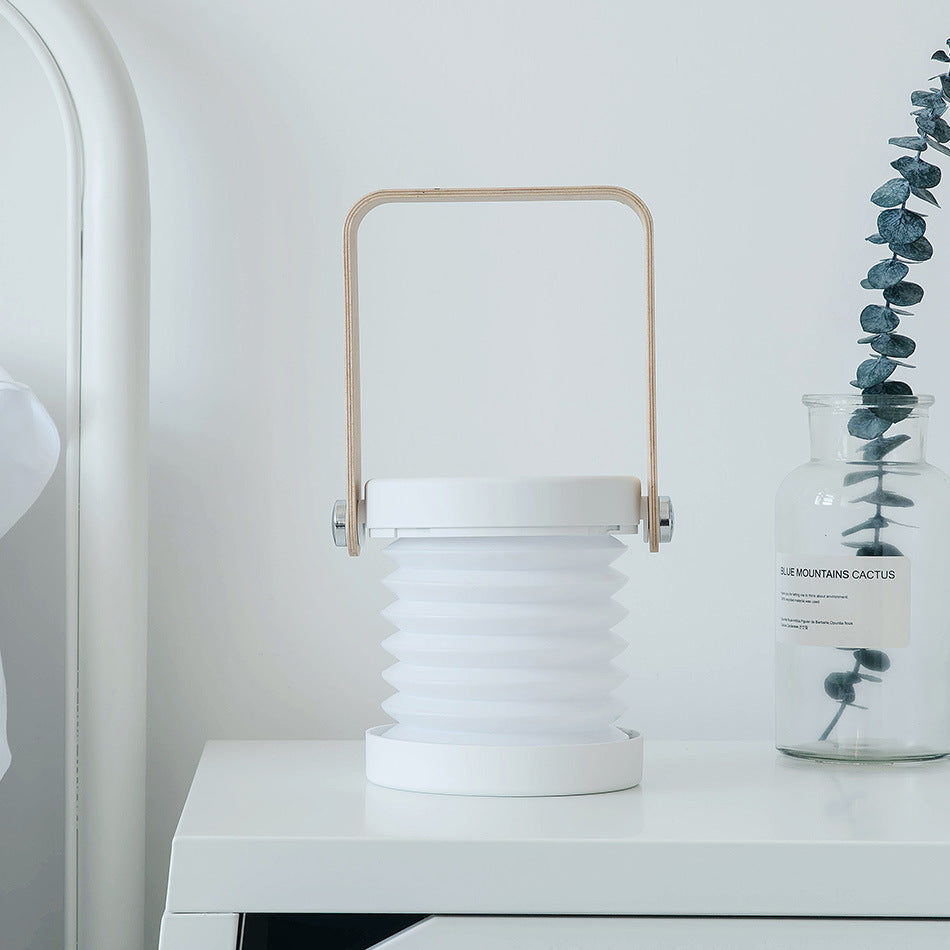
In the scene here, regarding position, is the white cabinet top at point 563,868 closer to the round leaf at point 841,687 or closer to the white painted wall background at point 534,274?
the round leaf at point 841,687

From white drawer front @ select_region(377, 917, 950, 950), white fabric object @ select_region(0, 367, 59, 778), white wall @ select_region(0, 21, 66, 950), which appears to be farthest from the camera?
white wall @ select_region(0, 21, 66, 950)

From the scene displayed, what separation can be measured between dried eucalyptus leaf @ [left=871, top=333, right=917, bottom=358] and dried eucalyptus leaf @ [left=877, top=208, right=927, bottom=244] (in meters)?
0.07

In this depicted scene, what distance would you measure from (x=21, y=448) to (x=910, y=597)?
605 mm

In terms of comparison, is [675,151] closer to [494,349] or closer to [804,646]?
[494,349]

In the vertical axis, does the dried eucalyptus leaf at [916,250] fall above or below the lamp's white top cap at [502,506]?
above

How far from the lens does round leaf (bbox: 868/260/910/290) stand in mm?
825

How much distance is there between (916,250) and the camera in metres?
0.83

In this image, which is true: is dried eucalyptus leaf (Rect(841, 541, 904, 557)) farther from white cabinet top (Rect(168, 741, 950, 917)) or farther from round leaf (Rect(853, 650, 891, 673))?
white cabinet top (Rect(168, 741, 950, 917))

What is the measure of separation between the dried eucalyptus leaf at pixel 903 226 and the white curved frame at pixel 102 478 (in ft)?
1.80

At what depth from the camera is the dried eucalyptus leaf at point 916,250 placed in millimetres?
824

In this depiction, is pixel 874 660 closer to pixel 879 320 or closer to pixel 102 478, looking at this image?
pixel 879 320

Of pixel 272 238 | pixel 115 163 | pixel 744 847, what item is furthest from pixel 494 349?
pixel 744 847

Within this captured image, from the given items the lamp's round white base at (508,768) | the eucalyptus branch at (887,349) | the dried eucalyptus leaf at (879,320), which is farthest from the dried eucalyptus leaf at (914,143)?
the lamp's round white base at (508,768)

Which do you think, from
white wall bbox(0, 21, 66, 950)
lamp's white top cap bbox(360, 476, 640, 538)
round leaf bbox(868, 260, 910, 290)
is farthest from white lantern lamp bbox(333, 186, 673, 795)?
white wall bbox(0, 21, 66, 950)
